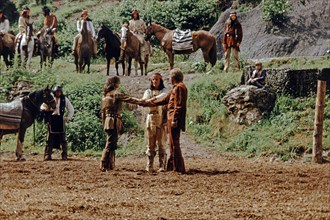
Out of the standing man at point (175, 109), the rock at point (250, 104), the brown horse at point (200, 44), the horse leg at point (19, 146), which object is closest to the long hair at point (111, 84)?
the standing man at point (175, 109)

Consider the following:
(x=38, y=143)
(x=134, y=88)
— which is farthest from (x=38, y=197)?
(x=134, y=88)

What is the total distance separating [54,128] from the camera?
21.4 metres

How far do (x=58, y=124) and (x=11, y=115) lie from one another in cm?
110

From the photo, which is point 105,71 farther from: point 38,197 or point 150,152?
point 38,197

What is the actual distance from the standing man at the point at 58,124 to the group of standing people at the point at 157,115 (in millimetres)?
3417

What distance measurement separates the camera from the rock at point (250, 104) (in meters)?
24.2

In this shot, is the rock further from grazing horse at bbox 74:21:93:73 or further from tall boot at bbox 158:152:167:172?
grazing horse at bbox 74:21:93:73

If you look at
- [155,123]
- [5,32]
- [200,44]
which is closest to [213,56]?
[200,44]

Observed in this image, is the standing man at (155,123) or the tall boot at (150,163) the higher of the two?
the standing man at (155,123)

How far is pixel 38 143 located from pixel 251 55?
9547mm

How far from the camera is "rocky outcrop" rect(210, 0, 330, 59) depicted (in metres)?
31.1

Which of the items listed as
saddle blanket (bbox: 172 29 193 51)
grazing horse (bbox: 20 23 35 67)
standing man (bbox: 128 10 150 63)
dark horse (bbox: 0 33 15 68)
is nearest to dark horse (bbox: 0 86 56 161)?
saddle blanket (bbox: 172 29 193 51)

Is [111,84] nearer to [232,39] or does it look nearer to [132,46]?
[232,39]

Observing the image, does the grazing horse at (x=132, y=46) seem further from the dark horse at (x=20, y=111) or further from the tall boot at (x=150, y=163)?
the tall boot at (x=150, y=163)
